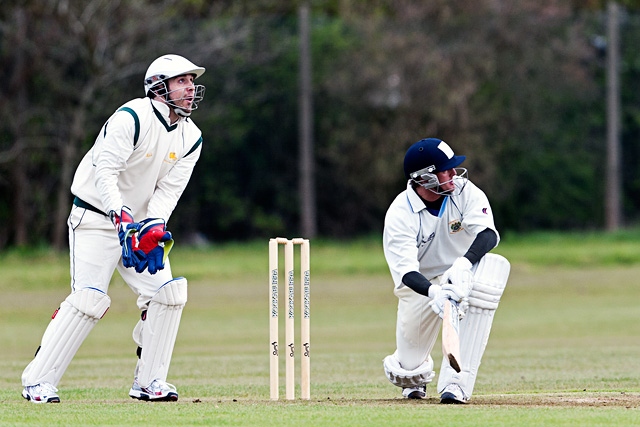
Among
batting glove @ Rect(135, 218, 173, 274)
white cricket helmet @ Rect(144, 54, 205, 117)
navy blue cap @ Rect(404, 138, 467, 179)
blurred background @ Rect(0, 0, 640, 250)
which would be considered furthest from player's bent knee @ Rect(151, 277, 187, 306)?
blurred background @ Rect(0, 0, 640, 250)

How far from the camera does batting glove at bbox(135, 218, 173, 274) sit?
225 inches

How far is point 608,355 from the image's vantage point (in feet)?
28.1

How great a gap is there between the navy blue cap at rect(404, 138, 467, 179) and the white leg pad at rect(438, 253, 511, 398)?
449 mm

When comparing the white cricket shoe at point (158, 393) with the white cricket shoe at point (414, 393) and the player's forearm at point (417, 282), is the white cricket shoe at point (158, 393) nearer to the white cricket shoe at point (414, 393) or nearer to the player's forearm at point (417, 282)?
the white cricket shoe at point (414, 393)

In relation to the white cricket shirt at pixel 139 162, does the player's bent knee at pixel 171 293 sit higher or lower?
lower

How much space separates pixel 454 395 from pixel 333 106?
12.3 m

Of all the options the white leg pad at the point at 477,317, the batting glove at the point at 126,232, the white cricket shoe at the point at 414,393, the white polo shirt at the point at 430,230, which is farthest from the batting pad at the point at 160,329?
the white leg pad at the point at 477,317

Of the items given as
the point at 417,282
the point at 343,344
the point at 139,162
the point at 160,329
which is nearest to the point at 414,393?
the point at 417,282

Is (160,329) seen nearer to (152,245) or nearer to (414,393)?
(152,245)

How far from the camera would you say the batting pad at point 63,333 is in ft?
19.2

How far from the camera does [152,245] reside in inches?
226

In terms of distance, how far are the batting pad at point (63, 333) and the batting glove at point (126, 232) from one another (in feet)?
0.88

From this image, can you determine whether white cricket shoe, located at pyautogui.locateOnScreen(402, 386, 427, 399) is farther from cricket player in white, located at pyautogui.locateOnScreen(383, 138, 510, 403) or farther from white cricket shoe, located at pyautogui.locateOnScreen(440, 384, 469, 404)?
white cricket shoe, located at pyautogui.locateOnScreen(440, 384, 469, 404)

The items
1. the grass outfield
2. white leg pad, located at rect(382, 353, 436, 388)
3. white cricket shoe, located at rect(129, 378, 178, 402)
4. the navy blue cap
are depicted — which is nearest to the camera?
the grass outfield
